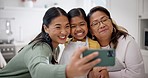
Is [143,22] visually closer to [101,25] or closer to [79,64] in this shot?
[101,25]

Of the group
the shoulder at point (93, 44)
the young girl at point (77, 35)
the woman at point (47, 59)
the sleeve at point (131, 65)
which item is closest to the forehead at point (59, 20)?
the woman at point (47, 59)

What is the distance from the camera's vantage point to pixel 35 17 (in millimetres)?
3639

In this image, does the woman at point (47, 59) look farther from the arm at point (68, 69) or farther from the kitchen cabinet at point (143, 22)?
the kitchen cabinet at point (143, 22)

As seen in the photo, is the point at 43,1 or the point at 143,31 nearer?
the point at 143,31

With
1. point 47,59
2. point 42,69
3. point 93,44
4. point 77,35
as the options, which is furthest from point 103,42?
point 42,69

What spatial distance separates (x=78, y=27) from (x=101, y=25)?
0.48 ft

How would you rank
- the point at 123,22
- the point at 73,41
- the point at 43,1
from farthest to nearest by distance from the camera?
the point at 43,1 → the point at 123,22 → the point at 73,41

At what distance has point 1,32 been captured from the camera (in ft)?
11.7

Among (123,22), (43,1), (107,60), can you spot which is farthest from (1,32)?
(107,60)

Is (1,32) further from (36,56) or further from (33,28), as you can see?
(36,56)

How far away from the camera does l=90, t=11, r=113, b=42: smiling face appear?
1.13 metres

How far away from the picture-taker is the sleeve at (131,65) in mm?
1075

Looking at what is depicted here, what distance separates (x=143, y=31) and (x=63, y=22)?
6.46 feet

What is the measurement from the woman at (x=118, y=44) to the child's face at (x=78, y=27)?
5 cm
